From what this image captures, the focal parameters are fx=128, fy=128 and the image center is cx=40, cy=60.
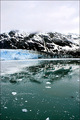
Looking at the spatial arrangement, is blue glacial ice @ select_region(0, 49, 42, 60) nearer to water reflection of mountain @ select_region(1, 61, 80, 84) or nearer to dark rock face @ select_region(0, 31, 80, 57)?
water reflection of mountain @ select_region(1, 61, 80, 84)

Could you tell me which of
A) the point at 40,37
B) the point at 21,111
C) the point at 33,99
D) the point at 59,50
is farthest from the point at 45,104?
the point at 40,37

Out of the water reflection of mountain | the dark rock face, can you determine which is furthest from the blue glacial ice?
the dark rock face

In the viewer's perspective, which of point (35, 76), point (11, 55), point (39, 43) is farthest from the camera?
point (39, 43)

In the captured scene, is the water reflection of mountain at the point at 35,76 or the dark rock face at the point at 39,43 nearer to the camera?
the water reflection of mountain at the point at 35,76

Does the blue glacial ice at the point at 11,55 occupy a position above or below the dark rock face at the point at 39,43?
below

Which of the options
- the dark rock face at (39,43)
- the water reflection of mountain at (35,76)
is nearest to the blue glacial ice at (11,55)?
the water reflection of mountain at (35,76)

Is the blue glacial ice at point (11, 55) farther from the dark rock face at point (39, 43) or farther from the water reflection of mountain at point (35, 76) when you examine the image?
the dark rock face at point (39, 43)

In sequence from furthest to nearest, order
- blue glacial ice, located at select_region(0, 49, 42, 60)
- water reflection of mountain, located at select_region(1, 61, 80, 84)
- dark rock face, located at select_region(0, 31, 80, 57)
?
dark rock face, located at select_region(0, 31, 80, 57) → blue glacial ice, located at select_region(0, 49, 42, 60) → water reflection of mountain, located at select_region(1, 61, 80, 84)

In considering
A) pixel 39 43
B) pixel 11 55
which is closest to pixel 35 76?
pixel 11 55

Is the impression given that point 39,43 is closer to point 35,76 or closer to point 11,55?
point 11,55

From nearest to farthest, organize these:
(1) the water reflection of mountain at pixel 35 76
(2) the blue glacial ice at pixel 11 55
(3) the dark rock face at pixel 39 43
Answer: (1) the water reflection of mountain at pixel 35 76, (2) the blue glacial ice at pixel 11 55, (3) the dark rock face at pixel 39 43
